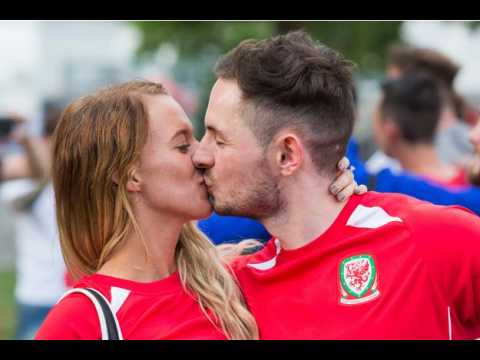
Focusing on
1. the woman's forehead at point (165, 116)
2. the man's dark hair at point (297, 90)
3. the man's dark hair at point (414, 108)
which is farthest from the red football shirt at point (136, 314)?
the man's dark hair at point (414, 108)

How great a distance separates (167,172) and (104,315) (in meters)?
0.59

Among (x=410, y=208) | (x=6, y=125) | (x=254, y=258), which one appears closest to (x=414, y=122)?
(x=254, y=258)

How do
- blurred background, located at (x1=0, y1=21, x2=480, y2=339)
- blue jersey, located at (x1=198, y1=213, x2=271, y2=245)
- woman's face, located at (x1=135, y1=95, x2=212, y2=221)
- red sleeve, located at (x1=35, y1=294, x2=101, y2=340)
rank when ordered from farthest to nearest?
blurred background, located at (x1=0, y1=21, x2=480, y2=339) → blue jersey, located at (x1=198, y1=213, x2=271, y2=245) → woman's face, located at (x1=135, y1=95, x2=212, y2=221) → red sleeve, located at (x1=35, y1=294, x2=101, y2=340)

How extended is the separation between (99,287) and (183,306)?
30 centimetres

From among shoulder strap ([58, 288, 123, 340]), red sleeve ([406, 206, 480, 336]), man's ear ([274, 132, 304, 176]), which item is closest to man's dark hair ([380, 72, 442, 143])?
man's ear ([274, 132, 304, 176])

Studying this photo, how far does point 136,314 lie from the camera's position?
8.93 ft

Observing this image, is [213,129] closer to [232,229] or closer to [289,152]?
[289,152]

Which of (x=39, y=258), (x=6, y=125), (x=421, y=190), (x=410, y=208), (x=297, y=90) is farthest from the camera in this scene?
(x=6, y=125)

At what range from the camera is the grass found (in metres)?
9.39

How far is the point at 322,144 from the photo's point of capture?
298 cm

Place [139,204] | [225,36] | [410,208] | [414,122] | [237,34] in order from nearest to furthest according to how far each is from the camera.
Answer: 1. [410,208]
2. [139,204]
3. [414,122]
4. [237,34]
5. [225,36]

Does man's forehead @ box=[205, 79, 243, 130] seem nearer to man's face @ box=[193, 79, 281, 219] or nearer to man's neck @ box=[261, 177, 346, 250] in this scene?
man's face @ box=[193, 79, 281, 219]

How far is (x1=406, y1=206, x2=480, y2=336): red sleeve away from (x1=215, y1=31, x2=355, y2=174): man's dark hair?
47cm

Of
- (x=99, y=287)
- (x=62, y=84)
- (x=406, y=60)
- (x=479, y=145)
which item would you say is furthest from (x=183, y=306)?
(x=62, y=84)
